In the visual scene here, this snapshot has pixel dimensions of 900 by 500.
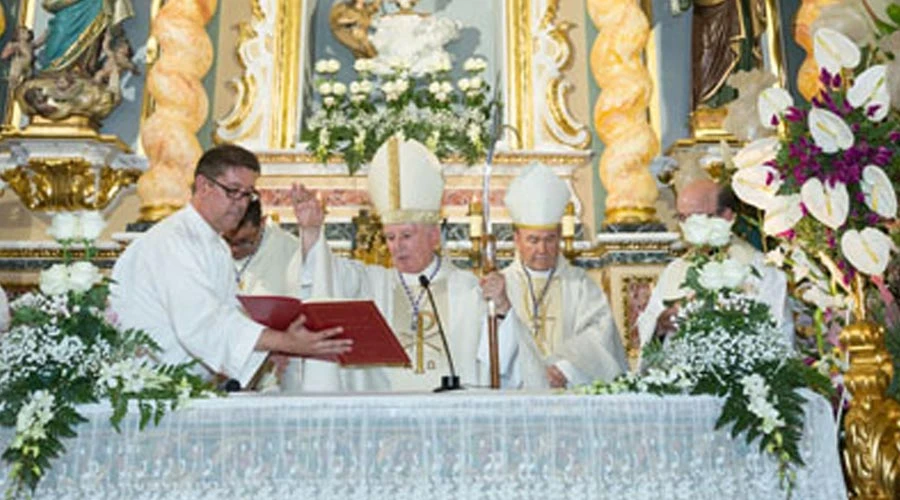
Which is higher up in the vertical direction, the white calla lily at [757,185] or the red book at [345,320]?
the white calla lily at [757,185]

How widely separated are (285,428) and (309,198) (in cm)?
148

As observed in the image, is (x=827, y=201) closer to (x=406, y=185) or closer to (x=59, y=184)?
(x=406, y=185)

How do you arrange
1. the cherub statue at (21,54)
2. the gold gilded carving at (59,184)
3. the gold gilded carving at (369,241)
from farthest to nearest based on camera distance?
the cherub statue at (21,54) < the gold gilded carving at (59,184) < the gold gilded carving at (369,241)

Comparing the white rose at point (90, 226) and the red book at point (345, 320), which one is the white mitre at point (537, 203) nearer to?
the red book at point (345, 320)

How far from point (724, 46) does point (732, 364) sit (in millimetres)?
5381

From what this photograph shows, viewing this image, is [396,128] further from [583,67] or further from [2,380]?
[2,380]

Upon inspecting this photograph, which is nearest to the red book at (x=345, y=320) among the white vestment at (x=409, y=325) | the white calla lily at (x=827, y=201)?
the white vestment at (x=409, y=325)

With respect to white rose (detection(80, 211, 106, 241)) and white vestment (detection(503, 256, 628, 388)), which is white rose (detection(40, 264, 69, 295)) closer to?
white rose (detection(80, 211, 106, 241))

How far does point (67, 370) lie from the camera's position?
3.19 meters

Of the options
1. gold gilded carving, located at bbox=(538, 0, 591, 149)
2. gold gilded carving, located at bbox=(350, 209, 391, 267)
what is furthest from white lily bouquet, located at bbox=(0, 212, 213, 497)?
gold gilded carving, located at bbox=(538, 0, 591, 149)

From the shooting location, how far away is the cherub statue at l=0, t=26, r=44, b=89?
803cm

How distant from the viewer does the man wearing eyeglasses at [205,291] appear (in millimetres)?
3809

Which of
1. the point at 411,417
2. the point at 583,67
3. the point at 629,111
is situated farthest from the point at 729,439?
the point at 583,67

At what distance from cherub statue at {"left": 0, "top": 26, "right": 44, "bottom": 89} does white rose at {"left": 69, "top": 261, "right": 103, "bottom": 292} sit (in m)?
5.16
